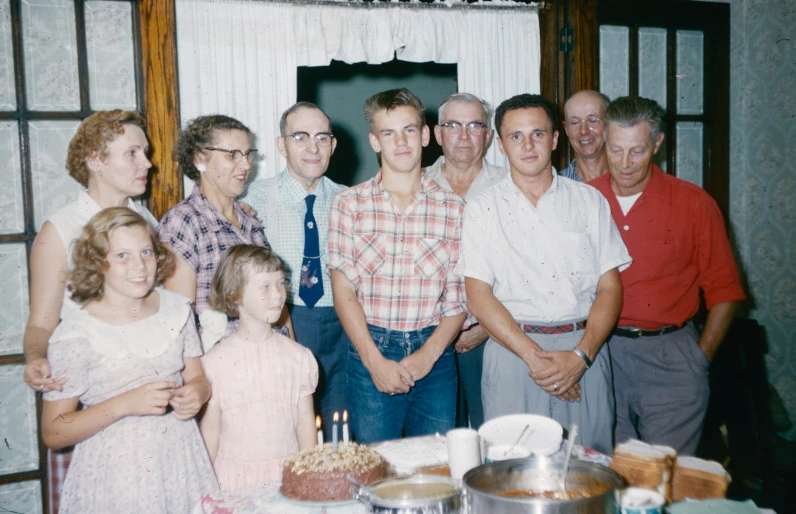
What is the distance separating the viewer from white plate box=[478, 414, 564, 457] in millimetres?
1576

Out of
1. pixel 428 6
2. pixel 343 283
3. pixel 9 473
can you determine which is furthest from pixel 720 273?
pixel 9 473

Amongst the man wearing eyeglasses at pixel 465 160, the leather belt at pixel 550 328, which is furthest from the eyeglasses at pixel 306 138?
the leather belt at pixel 550 328

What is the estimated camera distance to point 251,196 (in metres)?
2.96

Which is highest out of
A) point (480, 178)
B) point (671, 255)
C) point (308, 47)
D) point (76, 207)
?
point (308, 47)

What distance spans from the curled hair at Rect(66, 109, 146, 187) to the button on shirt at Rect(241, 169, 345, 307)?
70 cm

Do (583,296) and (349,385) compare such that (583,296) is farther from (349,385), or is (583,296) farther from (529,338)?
(349,385)

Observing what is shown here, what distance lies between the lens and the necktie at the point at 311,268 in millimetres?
2820

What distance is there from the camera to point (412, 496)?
3.93ft

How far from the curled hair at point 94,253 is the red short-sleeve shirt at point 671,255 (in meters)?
1.96

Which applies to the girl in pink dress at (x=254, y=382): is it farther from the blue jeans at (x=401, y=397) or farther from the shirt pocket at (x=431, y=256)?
the shirt pocket at (x=431, y=256)

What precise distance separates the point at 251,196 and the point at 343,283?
2.61 feet

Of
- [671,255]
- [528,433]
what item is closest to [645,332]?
[671,255]

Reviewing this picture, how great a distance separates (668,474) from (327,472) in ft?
2.54

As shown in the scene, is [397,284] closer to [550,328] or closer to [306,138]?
[550,328]
